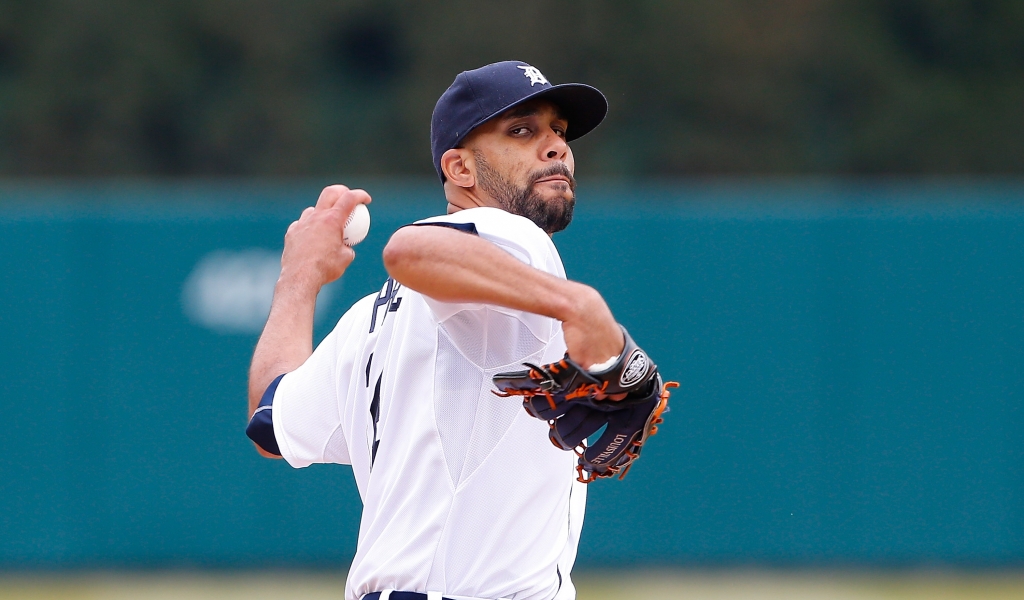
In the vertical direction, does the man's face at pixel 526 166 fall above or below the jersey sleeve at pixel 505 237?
above

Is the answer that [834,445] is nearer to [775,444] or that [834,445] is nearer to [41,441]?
[775,444]

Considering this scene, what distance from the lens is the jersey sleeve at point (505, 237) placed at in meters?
2.46

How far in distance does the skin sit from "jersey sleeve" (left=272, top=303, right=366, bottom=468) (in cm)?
12

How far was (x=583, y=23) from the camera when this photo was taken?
13461 millimetres

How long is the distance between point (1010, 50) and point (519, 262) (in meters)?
12.2

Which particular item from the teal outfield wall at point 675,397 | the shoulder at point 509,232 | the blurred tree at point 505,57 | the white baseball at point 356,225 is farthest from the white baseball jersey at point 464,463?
the blurred tree at point 505,57

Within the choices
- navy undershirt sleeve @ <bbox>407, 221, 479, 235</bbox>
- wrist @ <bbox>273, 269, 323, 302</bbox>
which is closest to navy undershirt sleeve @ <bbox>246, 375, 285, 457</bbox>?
wrist @ <bbox>273, 269, 323, 302</bbox>

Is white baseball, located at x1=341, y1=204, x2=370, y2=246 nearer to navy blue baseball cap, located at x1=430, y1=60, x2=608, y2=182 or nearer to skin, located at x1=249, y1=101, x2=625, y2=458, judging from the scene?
skin, located at x1=249, y1=101, x2=625, y2=458

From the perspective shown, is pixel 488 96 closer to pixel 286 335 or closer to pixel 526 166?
pixel 526 166

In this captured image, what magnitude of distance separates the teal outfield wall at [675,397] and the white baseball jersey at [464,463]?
5.53 metres

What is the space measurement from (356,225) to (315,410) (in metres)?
0.49

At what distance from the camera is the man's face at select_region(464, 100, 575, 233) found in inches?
111

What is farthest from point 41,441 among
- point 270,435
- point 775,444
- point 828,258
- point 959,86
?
point 959,86

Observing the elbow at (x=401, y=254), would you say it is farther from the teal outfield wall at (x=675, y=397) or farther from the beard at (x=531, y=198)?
the teal outfield wall at (x=675, y=397)
